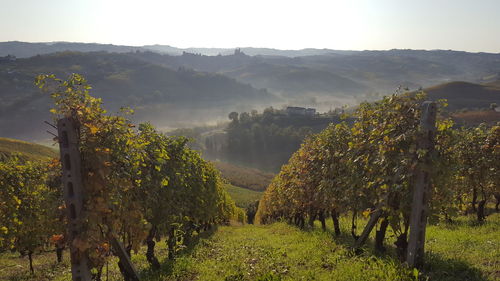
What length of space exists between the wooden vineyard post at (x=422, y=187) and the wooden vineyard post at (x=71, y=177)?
7300mm

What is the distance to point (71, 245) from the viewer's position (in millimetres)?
6590

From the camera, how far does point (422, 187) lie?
26.0ft

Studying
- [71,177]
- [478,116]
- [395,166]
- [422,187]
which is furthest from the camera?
[478,116]

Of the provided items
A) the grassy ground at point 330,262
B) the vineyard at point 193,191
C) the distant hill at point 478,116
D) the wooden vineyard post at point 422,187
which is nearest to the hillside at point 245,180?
the grassy ground at point 330,262

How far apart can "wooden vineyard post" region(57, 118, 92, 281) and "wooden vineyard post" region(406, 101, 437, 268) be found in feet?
24.0

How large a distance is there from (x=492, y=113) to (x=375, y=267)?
17594 centimetres

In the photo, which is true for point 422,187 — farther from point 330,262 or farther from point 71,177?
point 71,177

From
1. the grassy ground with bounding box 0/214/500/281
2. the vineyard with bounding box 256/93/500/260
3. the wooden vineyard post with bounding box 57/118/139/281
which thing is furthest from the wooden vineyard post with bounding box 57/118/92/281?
the vineyard with bounding box 256/93/500/260

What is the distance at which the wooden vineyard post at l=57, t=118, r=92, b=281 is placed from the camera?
651cm

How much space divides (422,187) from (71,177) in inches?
299

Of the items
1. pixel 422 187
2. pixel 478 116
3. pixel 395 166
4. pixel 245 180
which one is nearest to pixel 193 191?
pixel 395 166

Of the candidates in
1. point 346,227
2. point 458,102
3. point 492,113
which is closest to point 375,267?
point 346,227

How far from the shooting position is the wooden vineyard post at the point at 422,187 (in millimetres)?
7789

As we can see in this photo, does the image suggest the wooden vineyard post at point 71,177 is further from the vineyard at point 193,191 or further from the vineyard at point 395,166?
the vineyard at point 395,166
